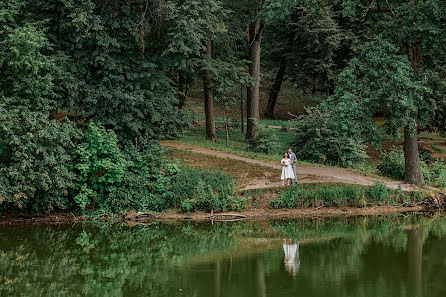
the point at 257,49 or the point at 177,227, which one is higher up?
the point at 257,49

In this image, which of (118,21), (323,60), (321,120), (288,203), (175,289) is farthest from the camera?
(323,60)

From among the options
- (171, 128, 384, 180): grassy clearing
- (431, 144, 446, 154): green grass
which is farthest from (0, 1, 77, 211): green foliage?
(431, 144, 446, 154): green grass

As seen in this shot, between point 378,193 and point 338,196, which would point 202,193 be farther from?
point 378,193

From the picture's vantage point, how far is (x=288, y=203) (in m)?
24.2

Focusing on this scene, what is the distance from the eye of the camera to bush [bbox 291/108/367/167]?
30.0m

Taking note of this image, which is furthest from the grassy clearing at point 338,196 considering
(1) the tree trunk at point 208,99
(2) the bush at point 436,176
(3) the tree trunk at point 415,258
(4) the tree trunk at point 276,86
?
(4) the tree trunk at point 276,86

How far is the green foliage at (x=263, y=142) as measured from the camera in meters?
31.4

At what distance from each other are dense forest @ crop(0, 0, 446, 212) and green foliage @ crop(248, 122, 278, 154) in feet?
18.2

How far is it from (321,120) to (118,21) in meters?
11.1

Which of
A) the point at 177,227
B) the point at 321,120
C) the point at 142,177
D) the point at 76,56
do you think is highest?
the point at 76,56

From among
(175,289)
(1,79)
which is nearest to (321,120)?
(1,79)

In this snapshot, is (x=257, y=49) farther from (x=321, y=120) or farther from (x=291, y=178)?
(x=291, y=178)

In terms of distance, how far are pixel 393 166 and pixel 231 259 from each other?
1274cm

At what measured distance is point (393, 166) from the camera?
27.8 meters
